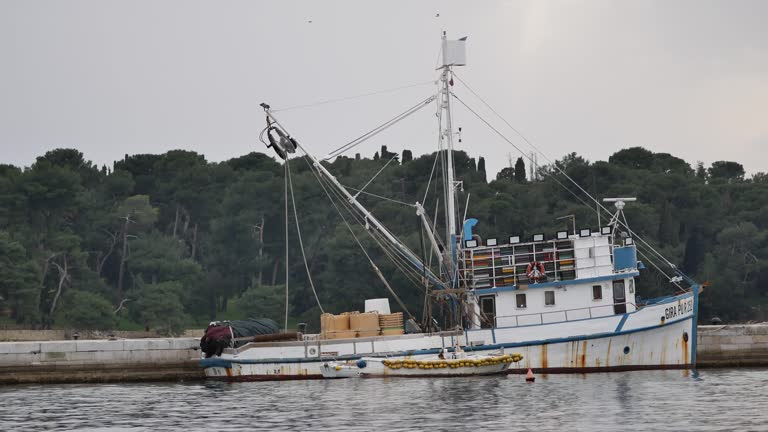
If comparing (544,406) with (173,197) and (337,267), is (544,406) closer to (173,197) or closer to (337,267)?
(337,267)

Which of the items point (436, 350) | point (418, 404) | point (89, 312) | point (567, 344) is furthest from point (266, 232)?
point (418, 404)

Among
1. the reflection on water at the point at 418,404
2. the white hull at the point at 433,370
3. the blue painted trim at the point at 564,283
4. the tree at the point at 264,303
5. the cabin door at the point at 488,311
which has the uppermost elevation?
the tree at the point at 264,303

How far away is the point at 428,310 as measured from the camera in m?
46.0

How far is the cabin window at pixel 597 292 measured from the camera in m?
44.2

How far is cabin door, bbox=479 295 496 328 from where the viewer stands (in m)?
44.8

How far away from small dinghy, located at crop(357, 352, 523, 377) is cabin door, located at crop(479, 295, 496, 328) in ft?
5.65

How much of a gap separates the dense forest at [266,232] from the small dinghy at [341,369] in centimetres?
3594

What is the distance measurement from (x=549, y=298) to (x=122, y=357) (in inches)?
621

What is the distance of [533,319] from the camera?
4447 centimetres

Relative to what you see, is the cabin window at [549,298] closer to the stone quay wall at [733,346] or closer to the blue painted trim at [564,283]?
the blue painted trim at [564,283]

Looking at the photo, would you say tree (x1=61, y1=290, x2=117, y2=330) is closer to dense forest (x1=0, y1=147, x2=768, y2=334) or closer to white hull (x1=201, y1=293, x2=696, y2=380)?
dense forest (x1=0, y1=147, x2=768, y2=334)

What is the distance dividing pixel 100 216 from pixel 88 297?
48.8ft

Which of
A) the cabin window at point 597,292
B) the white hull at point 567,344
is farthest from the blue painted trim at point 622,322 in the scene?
the cabin window at point 597,292

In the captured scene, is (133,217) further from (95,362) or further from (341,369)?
(341,369)
